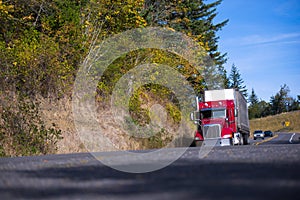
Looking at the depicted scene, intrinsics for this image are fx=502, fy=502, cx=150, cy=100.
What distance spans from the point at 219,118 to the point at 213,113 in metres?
0.58

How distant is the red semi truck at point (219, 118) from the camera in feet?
98.0

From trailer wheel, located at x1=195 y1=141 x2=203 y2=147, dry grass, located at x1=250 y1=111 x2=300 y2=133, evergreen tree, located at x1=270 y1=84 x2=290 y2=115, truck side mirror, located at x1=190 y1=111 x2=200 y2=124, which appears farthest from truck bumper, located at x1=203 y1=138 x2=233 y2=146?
evergreen tree, located at x1=270 y1=84 x2=290 y2=115

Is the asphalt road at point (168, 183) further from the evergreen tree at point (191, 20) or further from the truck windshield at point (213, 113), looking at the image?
→ the evergreen tree at point (191, 20)

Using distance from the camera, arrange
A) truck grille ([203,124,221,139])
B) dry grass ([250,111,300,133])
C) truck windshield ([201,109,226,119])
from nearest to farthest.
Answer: truck grille ([203,124,221,139]) → truck windshield ([201,109,226,119]) → dry grass ([250,111,300,133])

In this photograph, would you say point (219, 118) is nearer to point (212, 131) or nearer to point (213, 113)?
point (213, 113)

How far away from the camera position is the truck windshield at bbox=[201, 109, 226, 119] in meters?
30.8

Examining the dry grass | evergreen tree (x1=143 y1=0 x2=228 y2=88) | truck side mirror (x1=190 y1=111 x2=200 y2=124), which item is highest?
evergreen tree (x1=143 y1=0 x2=228 y2=88)

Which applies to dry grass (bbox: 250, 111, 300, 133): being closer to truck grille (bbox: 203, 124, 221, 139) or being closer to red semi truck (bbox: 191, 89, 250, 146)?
red semi truck (bbox: 191, 89, 250, 146)

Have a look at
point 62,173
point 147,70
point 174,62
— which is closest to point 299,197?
point 62,173

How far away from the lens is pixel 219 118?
3073 centimetres

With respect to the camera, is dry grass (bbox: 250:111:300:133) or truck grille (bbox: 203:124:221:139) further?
dry grass (bbox: 250:111:300:133)

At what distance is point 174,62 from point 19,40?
1446 centimetres

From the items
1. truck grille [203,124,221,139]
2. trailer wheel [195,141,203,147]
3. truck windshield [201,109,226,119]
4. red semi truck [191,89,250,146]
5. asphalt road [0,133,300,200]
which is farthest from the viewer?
truck windshield [201,109,226,119]

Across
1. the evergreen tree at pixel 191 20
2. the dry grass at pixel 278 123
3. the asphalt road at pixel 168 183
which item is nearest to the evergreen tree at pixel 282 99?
the dry grass at pixel 278 123
